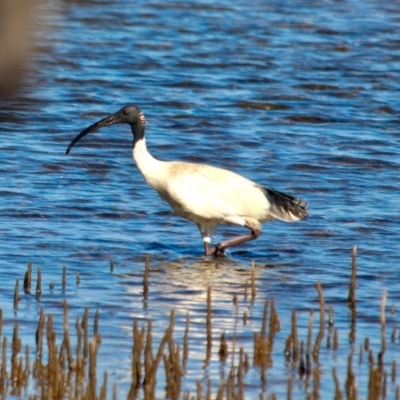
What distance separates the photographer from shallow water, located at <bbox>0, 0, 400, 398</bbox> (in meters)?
6.69

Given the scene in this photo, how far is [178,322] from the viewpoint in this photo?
19.7 ft

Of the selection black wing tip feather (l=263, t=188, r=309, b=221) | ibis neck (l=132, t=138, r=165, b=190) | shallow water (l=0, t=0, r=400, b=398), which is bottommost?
shallow water (l=0, t=0, r=400, b=398)

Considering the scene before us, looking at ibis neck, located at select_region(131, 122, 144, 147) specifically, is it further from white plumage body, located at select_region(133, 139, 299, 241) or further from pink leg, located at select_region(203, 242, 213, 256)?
pink leg, located at select_region(203, 242, 213, 256)

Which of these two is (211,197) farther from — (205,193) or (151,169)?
(151,169)

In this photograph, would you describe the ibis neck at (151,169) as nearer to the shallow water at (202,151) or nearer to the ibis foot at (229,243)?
the shallow water at (202,151)

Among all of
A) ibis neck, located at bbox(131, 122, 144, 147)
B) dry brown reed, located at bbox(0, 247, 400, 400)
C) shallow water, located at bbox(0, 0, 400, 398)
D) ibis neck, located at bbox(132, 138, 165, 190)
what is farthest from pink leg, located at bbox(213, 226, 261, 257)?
dry brown reed, located at bbox(0, 247, 400, 400)

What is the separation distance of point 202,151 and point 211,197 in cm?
534

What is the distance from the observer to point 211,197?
8734 mm

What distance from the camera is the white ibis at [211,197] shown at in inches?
340

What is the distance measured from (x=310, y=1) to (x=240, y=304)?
2191 cm

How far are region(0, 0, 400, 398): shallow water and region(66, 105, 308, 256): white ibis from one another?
301 millimetres

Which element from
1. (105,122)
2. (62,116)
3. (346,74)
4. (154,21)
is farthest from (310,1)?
(105,122)

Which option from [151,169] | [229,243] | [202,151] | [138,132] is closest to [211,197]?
[229,243]

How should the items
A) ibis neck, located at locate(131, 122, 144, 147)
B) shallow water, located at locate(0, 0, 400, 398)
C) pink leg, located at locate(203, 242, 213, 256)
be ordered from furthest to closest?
1. ibis neck, located at locate(131, 122, 144, 147)
2. pink leg, located at locate(203, 242, 213, 256)
3. shallow water, located at locate(0, 0, 400, 398)
